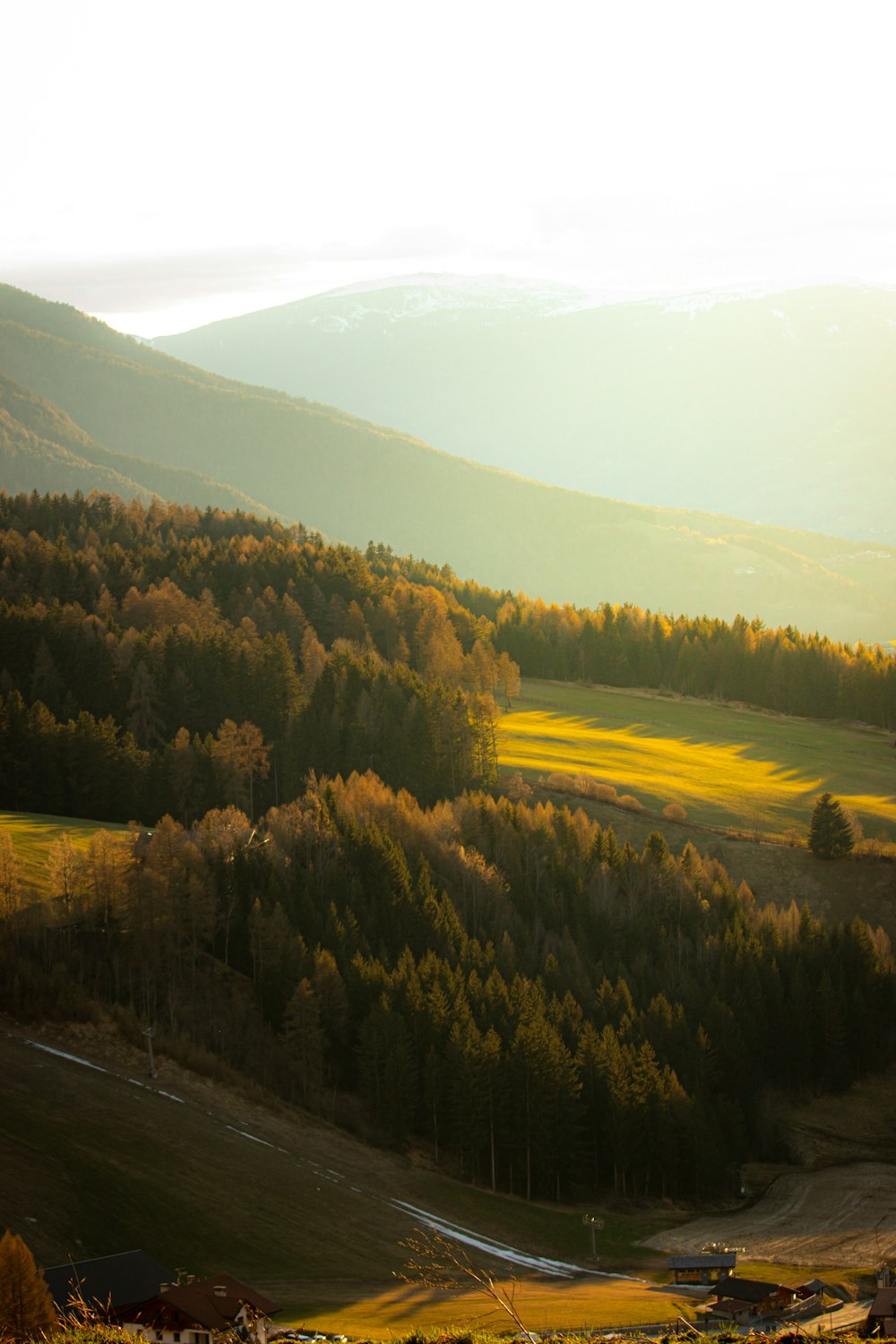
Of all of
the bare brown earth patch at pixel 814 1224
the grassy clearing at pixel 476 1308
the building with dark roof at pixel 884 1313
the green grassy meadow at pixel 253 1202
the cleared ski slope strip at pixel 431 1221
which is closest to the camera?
the building with dark roof at pixel 884 1313

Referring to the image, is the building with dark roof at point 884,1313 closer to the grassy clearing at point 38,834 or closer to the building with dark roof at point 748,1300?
the building with dark roof at point 748,1300

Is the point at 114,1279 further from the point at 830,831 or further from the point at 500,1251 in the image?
the point at 830,831

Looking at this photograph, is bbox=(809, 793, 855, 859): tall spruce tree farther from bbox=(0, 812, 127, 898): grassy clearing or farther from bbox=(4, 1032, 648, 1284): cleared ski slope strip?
bbox=(4, 1032, 648, 1284): cleared ski slope strip

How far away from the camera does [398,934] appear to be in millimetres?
88312

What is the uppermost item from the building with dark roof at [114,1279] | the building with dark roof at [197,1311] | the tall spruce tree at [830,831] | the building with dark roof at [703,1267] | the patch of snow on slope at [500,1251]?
the tall spruce tree at [830,831]

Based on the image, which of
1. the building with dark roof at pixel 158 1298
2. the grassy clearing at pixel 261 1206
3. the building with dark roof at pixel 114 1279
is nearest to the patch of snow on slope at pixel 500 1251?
the grassy clearing at pixel 261 1206

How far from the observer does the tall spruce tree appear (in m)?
109

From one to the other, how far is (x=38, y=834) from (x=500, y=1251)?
50.8 meters

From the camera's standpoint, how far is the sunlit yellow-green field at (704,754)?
402ft

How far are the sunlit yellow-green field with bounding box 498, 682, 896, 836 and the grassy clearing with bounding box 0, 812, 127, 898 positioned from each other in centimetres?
4141

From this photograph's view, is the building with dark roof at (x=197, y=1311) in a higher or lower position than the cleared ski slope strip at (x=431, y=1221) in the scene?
higher

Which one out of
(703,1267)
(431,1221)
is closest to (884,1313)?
(703,1267)

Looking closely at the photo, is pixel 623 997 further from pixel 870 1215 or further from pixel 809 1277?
pixel 809 1277

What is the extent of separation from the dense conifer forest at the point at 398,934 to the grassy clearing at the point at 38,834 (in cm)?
387
